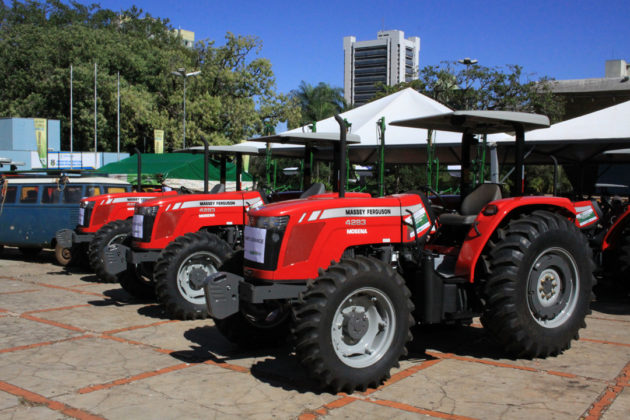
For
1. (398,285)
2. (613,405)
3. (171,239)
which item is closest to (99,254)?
(171,239)

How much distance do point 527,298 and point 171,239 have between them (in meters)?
4.82

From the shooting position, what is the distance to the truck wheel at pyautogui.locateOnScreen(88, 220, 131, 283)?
1005cm

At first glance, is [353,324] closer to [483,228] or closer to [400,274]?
[400,274]

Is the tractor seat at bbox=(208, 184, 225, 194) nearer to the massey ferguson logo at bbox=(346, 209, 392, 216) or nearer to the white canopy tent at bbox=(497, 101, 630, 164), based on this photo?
the massey ferguson logo at bbox=(346, 209, 392, 216)

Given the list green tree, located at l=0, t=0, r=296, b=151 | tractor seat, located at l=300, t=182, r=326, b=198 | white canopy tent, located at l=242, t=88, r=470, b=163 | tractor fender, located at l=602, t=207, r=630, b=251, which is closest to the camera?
tractor seat, located at l=300, t=182, r=326, b=198

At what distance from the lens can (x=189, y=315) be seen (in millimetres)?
7820

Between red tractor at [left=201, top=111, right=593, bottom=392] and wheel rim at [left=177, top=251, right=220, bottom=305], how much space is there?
180 centimetres

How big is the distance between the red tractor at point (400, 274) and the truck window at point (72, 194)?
879 cm

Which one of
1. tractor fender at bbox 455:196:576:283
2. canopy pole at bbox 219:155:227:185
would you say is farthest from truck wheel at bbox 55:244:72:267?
tractor fender at bbox 455:196:576:283

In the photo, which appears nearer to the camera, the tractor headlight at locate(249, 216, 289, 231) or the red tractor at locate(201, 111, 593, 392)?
the red tractor at locate(201, 111, 593, 392)

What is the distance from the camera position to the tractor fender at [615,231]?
345 inches

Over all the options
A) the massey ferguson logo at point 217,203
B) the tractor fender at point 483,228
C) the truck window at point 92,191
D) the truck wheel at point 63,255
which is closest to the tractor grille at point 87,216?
the truck wheel at point 63,255

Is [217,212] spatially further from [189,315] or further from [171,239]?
[189,315]

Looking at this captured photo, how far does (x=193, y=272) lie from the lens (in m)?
7.84
